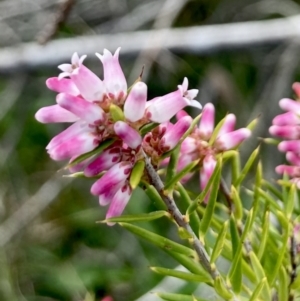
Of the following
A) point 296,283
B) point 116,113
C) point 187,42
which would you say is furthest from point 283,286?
point 187,42

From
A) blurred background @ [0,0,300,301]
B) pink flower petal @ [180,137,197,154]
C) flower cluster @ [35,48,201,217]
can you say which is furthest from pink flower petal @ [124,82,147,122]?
blurred background @ [0,0,300,301]

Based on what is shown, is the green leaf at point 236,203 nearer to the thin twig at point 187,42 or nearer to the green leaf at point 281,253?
the green leaf at point 281,253

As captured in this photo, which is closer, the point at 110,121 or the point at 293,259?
the point at 110,121

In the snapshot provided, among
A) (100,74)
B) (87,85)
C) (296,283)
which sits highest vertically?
(87,85)

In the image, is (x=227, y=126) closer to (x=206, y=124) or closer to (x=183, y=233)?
(x=206, y=124)

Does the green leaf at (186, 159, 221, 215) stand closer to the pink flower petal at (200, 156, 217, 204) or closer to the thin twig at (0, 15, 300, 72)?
the pink flower petal at (200, 156, 217, 204)

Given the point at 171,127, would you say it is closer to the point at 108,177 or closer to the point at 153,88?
the point at 108,177

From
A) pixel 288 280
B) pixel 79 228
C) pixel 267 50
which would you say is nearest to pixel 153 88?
pixel 267 50
